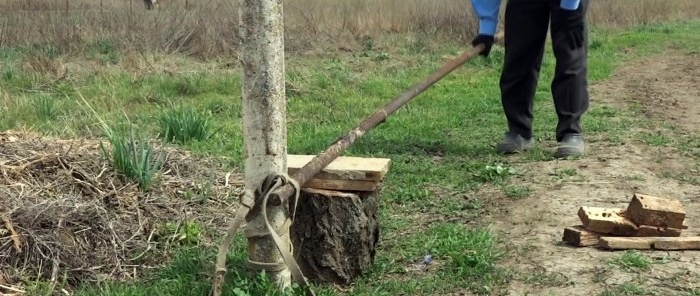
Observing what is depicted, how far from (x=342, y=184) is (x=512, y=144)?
8.18ft

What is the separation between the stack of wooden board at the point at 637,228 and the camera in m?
3.57

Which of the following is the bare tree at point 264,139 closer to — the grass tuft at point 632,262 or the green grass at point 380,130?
the green grass at point 380,130

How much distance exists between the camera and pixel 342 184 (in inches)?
135

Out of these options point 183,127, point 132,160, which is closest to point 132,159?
point 132,160

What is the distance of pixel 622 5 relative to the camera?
2114 cm

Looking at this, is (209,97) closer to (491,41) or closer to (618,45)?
(491,41)

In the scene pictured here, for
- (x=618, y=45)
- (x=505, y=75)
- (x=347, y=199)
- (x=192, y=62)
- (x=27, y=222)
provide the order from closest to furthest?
(x=347, y=199) < (x=27, y=222) < (x=505, y=75) < (x=192, y=62) < (x=618, y=45)

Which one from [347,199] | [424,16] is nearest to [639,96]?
[347,199]

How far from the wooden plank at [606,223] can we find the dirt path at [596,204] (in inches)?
4.7

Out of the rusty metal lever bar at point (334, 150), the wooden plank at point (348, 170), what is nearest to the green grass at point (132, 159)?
the wooden plank at point (348, 170)

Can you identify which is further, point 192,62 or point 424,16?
point 424,16

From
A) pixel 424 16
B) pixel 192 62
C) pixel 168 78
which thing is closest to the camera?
pixel 168 78

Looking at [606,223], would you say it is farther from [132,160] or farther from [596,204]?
→ [132,160]

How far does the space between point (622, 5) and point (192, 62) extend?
43.2 feet
